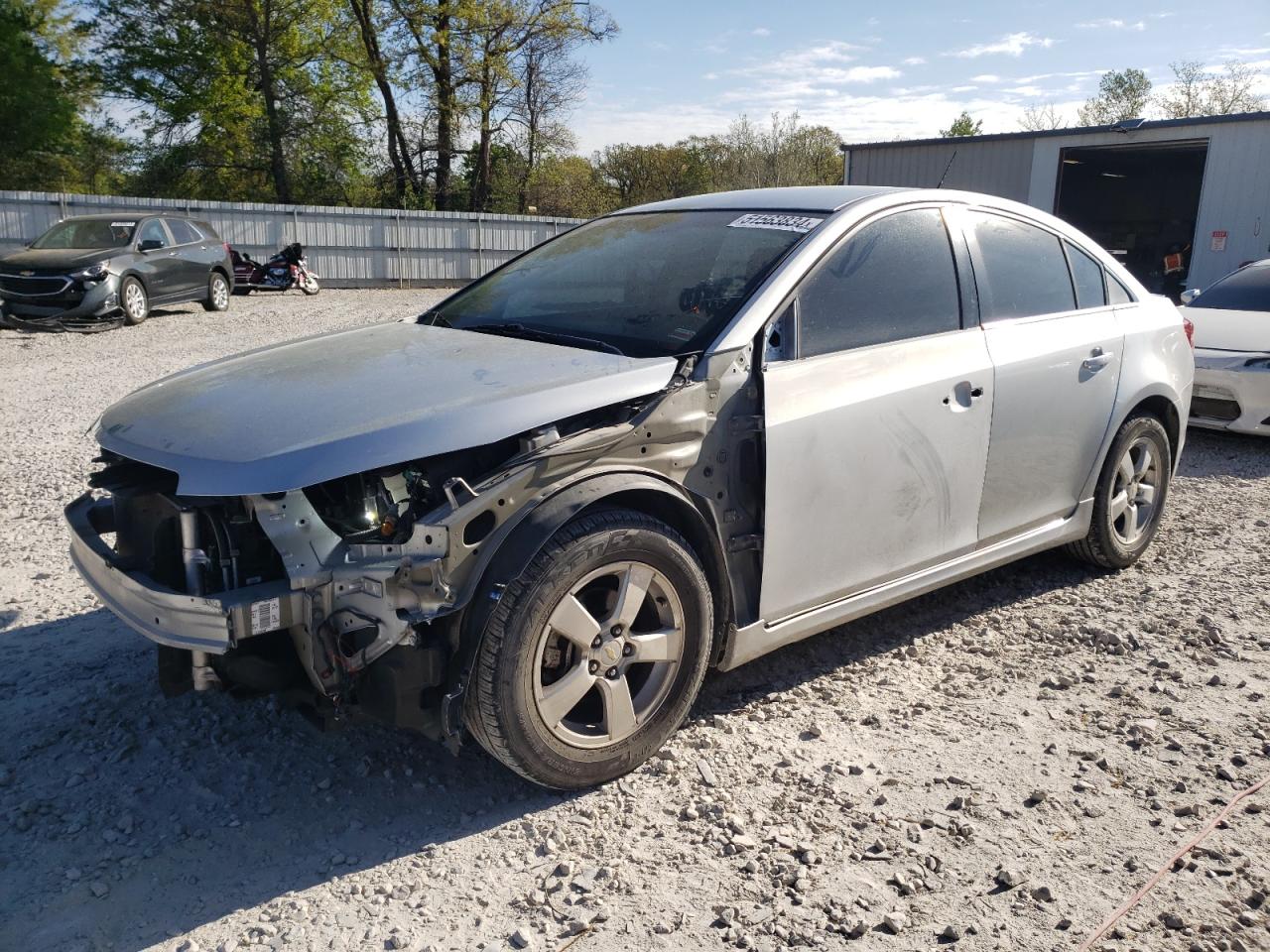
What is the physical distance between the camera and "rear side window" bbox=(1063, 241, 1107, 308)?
474cm

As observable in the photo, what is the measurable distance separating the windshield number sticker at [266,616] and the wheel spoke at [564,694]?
755 mm

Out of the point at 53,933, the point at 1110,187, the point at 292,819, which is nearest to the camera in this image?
the point at 53,933

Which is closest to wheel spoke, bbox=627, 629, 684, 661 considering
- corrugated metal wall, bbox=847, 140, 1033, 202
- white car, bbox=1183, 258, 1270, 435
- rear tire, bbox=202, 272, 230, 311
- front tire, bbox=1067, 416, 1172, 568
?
front tire, bbox=1067, 416, 1172, 568

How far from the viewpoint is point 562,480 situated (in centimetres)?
Result: 296

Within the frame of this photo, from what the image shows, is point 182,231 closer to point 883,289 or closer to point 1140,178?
point 883,289

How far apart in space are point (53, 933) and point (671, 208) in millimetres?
3335

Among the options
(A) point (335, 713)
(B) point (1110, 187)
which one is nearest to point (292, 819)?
(A) point (335, 713)

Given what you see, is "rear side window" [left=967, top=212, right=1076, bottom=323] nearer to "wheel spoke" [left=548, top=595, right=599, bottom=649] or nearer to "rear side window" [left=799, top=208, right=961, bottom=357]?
"rear side window" [left=799, top=208, right=961, bottom=357]

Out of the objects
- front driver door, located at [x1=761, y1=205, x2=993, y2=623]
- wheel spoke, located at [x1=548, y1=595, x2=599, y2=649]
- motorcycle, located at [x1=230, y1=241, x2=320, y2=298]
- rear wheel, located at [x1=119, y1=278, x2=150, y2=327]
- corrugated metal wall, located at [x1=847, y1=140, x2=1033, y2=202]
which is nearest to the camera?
wheel spoke, located at [x1=548, y1=595, x2=599, y2=649]

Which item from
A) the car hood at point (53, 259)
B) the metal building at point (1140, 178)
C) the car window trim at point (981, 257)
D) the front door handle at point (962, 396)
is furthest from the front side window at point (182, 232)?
the front door handle at point (962, 396)

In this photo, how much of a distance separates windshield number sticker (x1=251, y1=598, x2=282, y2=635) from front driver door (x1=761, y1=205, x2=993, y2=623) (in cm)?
152

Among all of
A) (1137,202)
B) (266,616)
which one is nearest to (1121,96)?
(1137,202)

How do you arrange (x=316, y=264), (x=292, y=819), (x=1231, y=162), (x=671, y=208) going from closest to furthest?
(x=292, y=819), (x=671, y=208), (x=1231, y=162), (x=316, y=264)

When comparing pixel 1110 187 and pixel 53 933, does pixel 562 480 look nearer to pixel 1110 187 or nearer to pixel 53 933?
pixel 53 933
